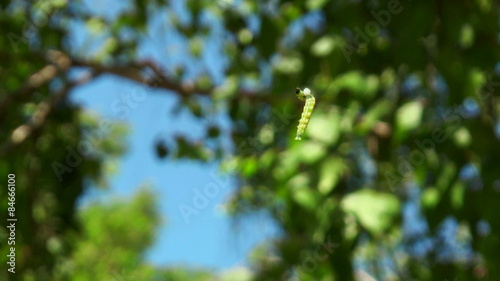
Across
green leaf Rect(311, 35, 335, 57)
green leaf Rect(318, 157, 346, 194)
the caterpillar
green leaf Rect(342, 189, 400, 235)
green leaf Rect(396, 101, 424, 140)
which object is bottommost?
the caterpillar

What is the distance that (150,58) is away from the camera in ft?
5.50

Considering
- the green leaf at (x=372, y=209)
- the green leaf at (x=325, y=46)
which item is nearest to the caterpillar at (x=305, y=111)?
the green leaf at (x=372, y=209)

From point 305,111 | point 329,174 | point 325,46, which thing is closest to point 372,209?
point 329,174

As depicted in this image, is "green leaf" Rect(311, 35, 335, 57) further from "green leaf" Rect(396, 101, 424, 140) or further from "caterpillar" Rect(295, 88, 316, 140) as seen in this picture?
"caterpillar" Rect(295, 88, 316, 140)

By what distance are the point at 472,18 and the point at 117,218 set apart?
381 inches

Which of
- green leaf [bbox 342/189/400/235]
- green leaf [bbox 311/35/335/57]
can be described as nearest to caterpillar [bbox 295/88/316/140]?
green leaf [bbox 342/189/400/235]

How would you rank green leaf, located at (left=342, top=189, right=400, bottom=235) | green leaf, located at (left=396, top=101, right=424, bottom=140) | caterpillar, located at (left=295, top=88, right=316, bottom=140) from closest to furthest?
caterpillar, located at (left=295, top=88, right=316, bottom=140), green leaf, located at (left=342, top=189, right=400, bottom=235), green leaf, located at (left=396, top=101, right=424, bottom=140)

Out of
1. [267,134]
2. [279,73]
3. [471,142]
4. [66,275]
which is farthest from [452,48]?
[66,275]

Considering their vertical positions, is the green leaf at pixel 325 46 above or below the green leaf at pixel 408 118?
above

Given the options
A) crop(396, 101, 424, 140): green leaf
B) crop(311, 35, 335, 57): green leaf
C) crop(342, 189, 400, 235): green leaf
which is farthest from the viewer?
crop(311, 35, 335, 57): green leaf

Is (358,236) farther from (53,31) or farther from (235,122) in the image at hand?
(53,31)

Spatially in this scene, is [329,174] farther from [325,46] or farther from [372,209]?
[325,46]

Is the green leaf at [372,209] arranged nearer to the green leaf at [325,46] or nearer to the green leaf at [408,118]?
the green leaf at [408,118]

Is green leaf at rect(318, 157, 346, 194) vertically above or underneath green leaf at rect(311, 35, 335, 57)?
underneath
